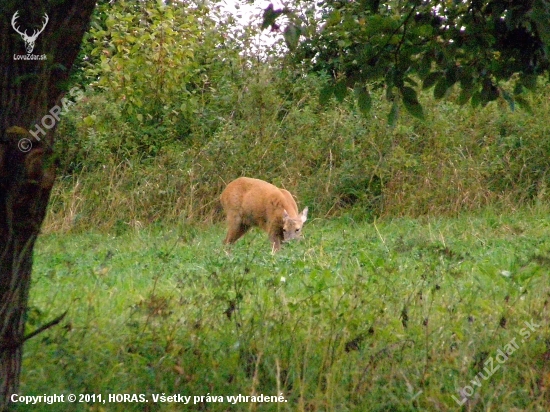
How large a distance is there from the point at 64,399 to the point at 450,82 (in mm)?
2750

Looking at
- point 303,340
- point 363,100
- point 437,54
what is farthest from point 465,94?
point 303,340

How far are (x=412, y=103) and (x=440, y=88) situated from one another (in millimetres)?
278

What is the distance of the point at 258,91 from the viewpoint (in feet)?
48.6

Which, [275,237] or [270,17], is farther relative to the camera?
[275,237]

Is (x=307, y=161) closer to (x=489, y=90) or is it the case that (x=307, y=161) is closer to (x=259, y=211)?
(x=259, y=211)

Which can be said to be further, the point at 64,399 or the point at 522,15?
the point at 522,15

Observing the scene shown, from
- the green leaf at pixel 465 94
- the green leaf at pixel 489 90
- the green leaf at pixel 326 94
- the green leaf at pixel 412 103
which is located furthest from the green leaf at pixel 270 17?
the green leaf at pixel 489 90

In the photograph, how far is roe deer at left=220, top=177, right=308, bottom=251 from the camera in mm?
11391

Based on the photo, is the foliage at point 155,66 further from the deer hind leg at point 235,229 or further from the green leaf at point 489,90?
the green leaf at point 489,90

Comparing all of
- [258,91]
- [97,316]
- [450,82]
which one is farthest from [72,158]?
[450,82]

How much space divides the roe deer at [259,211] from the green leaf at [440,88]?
6.35 metres

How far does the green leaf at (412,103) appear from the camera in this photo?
4766mm

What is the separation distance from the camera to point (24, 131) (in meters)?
3.52

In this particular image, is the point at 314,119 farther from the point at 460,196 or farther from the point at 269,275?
the point at 269,275
